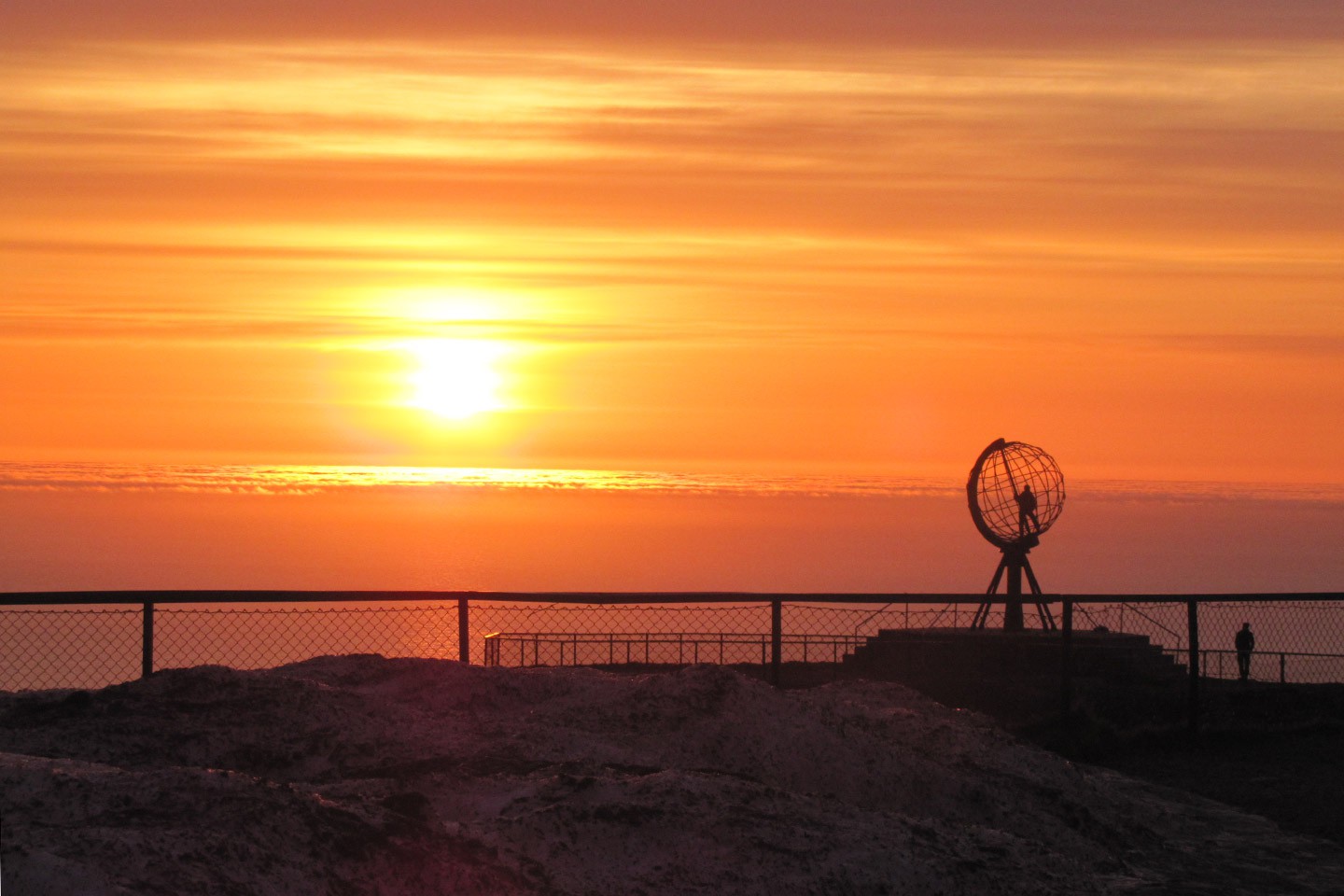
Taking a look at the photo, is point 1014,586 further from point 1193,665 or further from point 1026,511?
point 1193,665

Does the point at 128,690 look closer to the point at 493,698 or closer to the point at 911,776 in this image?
the point at 493,698

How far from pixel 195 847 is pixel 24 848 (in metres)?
0.74

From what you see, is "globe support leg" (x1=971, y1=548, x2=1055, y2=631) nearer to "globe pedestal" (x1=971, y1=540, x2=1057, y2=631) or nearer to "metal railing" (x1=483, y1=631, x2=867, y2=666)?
"globe pedestal" (x1=971, y1=540, x2=1057, y2=631)

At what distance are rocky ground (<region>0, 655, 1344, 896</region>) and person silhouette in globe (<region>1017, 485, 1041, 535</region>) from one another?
62.6 feet

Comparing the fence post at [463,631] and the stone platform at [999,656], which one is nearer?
the fence post at [463,631]

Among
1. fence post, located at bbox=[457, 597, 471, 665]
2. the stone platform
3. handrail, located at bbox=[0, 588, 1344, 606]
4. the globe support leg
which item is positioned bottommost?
the stone platform

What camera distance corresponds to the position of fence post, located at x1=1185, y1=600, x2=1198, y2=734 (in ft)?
48.0

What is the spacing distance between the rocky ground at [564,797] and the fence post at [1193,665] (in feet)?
6.76

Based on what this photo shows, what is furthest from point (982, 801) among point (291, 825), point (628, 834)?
point (291, 825)

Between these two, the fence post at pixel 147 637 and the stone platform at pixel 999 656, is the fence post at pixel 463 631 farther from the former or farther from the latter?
the stone platform at pixel 999 656

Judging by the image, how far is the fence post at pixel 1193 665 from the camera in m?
14.6

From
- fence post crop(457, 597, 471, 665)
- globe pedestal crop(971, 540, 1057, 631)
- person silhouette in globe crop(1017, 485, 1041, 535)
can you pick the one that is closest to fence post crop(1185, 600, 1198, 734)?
fence post crop(457, 597, 471, 665)

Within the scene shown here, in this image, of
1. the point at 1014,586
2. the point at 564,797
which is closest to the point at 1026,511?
the point at 1014,586

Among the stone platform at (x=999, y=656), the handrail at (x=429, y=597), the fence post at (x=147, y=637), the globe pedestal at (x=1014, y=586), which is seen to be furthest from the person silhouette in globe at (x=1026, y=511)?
the fence post at (x=147, y=637)
